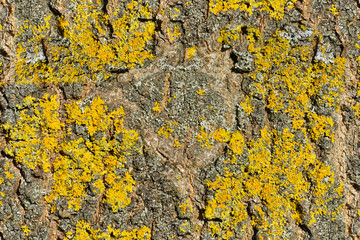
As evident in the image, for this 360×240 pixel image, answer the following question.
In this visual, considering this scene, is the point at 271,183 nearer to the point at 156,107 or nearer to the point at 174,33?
the point at 156,107

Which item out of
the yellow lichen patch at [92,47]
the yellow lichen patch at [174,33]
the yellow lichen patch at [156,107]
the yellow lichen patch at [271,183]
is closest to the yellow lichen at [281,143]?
the yellow lichen patch at [271,183]

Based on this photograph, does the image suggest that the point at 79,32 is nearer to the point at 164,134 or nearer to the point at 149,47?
the point at 149,47

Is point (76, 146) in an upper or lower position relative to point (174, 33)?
lower

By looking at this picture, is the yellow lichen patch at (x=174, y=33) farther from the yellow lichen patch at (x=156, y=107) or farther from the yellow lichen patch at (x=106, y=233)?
the yellow lichen patch at (x=106, y=233)

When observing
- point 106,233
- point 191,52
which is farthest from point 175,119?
point 106,233

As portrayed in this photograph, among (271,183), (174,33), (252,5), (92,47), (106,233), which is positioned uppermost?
(252,5)

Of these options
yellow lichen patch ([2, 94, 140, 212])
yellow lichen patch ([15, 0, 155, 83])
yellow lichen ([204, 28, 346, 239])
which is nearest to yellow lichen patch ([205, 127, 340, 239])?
yellow lichen ([204, 28, 346, 239])

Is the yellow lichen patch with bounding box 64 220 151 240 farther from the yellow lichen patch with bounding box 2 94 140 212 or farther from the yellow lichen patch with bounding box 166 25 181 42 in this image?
the yellow lichen patch with bounding box 166 25 181 42
